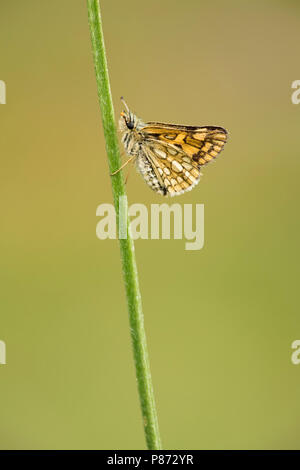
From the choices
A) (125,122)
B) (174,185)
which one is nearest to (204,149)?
(174,185)

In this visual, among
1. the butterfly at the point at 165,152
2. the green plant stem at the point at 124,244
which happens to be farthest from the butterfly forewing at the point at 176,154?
the green plant stem at the point at 124,244

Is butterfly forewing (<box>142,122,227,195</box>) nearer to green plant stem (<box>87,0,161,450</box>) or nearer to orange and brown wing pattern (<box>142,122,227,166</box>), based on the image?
orange and brown wing pattern (<box>142,122,227,166</box>)

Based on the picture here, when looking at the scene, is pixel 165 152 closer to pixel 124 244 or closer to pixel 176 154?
pixel 176 154

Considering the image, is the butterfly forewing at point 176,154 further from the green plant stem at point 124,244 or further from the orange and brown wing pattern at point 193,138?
the green plant stem at point 124,244

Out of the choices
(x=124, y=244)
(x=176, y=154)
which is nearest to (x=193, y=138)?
(x=176, y=154)

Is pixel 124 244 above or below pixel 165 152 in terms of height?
below

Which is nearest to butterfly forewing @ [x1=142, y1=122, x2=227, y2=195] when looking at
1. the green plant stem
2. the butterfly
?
the butterfly
